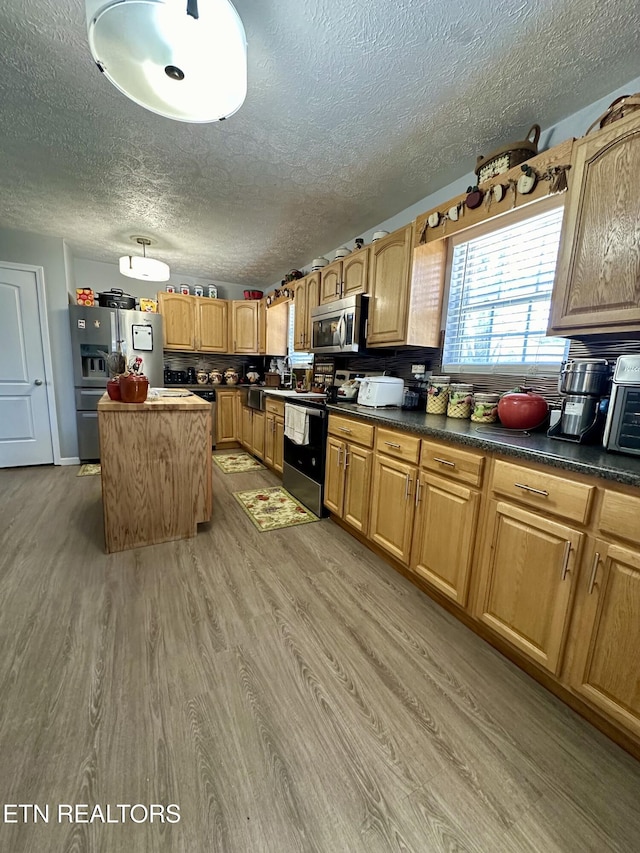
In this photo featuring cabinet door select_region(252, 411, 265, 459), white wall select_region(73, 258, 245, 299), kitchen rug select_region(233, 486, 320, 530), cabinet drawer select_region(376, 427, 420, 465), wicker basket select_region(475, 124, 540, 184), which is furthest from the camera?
white wall select_region(73, 258, 245, 299)

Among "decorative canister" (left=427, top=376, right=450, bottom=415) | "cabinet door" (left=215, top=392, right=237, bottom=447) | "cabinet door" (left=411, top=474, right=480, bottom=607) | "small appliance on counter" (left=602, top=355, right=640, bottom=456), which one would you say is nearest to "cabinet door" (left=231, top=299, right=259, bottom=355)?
"cabinet door" (left=215, top=392, right=237, bottom=447)

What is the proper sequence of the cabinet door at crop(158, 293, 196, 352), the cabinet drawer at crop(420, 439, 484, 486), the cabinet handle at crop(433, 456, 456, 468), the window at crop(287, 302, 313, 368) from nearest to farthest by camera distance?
the cabinet drawer at crop(420, 439, 484, 486), the cabinet handle at crop(433, 456, 456, 468), the window at crop(287, 302, 313, 368), the cabinet door at crop(158, 293, 196, 352)

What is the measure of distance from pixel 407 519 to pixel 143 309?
425 centimetres

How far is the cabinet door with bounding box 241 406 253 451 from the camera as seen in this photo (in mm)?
4402

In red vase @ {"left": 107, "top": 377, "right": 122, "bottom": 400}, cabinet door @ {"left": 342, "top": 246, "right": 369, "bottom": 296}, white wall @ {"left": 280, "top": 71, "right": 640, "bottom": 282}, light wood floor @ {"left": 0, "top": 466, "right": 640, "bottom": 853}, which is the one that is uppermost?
white wall @ {"left": 280, "top": 71, "right": 640, "bottom": 282}

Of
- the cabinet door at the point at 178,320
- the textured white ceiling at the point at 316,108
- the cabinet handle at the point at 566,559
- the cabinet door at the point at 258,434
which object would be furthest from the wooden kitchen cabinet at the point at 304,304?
the cabinet handle at the point at 566,559

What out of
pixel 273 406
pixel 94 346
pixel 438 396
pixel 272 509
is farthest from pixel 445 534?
pixel 94 346

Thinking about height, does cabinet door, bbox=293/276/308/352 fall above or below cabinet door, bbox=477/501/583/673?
above

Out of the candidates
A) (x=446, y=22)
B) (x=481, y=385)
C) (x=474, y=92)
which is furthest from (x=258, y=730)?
(x=474, y=92)

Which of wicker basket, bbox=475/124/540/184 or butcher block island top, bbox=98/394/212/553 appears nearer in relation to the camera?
wicker basket, bbox=475/124/540/184

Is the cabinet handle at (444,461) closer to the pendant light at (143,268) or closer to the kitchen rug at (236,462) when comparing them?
the kitchen rug at (236,462)

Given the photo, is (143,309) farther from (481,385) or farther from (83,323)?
(481,385)

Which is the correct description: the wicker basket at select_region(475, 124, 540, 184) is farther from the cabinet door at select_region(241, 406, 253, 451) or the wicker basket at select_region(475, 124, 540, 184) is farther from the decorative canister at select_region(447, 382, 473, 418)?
the cabinet door at select_region(241, 406, 253, 451)

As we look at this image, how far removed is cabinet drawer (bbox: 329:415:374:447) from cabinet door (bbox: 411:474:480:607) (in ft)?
1.62
